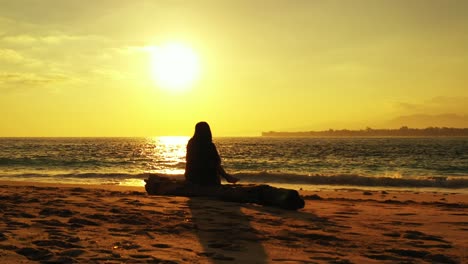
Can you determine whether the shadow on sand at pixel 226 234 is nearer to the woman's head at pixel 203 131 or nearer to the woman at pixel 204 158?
the woman at pixel 204 158

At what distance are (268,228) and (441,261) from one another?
2.66m

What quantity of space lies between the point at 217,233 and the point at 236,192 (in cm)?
366

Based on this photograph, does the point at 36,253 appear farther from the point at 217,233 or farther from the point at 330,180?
the point at 330,180

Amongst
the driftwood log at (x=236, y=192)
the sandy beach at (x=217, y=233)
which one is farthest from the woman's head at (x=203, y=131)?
the sandy beach at (x=217, y=233)

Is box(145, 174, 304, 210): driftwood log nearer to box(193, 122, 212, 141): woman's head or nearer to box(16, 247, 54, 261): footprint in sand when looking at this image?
box(193, 122, 212, 141): woman's head

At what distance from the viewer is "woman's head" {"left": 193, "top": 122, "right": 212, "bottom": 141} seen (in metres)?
10.8

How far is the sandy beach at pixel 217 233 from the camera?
17.0 feet

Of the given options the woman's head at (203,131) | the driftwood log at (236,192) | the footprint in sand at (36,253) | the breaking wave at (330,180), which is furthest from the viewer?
the breaking wave at (330,180)

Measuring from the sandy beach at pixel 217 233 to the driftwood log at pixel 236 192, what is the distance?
0.27 metres

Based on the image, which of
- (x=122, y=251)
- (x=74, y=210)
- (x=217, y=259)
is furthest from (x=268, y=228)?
(x=74, y=210)

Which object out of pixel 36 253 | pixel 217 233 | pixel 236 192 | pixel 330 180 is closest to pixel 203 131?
pixel 236 192

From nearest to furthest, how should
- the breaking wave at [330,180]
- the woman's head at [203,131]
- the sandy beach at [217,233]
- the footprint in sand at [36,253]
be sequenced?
the footprint in sand at [36,253] < the sandy beach at [217,233] < the woman's head at [203,131] < the breaking wave at [330,180]

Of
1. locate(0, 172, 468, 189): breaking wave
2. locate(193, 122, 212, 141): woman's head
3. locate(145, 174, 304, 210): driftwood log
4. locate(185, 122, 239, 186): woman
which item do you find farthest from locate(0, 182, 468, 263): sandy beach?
locate(0, 172, 468, 189): breaking wave

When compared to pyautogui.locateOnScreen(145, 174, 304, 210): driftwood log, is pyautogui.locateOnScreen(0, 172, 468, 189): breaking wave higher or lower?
lower
